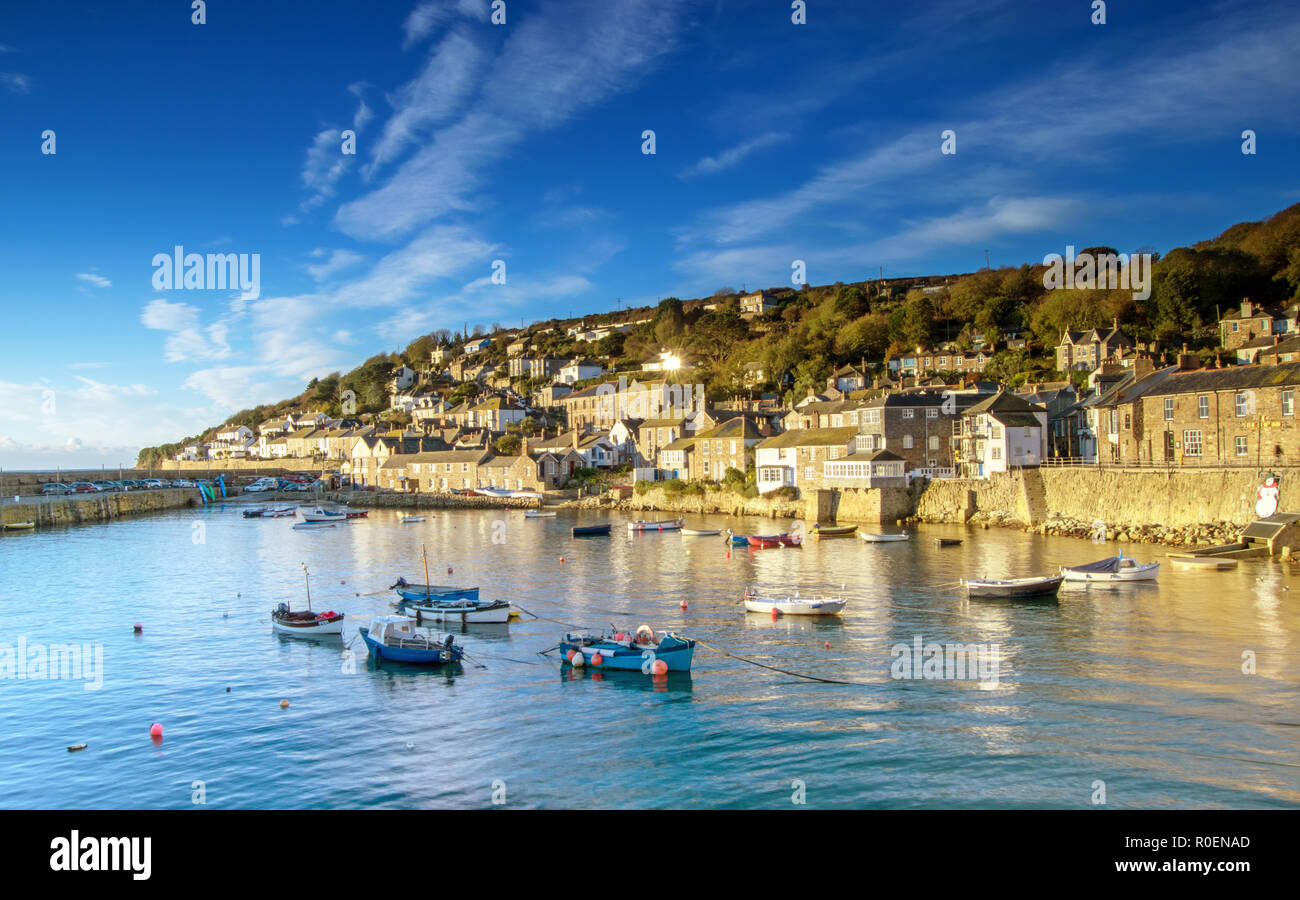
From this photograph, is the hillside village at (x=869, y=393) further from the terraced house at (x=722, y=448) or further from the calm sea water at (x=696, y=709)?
the calm sea water at (x=696, y=709)

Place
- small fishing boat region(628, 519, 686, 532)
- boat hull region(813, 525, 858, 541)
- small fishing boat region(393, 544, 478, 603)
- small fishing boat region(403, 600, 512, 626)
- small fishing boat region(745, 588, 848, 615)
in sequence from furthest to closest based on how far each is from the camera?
small fishing boat region(628, 519, 686, 532) < boat hull region(813, 525, 858, 541) < small fishing boat region(393, 544, 478, 603) < small fishing boat region(403, 600, 512, 626) < small fishing boat region(745, 588, 848, 615)

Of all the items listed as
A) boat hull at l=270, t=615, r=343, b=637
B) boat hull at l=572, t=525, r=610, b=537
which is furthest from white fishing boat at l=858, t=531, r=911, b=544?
boat hull at l=270, t=615, r=343, b=637

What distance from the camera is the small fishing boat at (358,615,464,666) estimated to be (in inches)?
881

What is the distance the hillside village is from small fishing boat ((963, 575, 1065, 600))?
63.7ft

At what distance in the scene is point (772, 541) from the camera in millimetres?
46750

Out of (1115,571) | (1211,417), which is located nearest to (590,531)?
(1115,571)

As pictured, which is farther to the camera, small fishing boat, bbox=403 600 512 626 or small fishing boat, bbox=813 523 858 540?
small fishing boat, bbox=813 523 858 540

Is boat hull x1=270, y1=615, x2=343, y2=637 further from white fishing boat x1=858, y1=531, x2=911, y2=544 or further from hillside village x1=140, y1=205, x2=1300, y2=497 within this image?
hillside village x1=140, y1=205, x2=1300, y2=497

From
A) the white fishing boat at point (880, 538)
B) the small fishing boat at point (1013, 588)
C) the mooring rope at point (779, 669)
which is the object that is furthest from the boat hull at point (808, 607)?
the white fishing boat at point (880, 538)

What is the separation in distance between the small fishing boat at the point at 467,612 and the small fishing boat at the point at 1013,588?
54.0ft

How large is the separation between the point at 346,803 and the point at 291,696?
7.49 m

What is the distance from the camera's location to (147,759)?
15984 millimetres

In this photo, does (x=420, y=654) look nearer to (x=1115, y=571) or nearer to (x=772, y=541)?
(x=1115, y=571)
